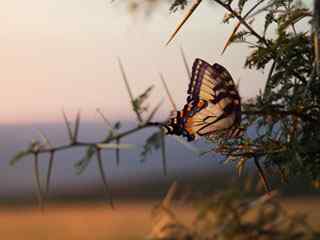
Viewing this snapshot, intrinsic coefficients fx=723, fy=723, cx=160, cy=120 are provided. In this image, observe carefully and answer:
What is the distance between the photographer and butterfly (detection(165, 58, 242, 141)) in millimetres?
1970

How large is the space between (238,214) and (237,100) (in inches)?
21.4

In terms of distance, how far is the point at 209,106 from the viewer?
79.7 inches

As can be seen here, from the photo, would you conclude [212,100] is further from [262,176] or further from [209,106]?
[262,176]

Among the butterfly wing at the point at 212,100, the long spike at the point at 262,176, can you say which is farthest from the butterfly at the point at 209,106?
the long spike at the point at 262,176

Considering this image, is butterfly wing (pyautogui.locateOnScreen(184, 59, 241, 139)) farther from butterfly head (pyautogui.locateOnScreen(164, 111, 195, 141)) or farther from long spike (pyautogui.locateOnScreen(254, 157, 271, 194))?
long spike (pyautogui.locateOnScreen(254, 157, 271, 194))

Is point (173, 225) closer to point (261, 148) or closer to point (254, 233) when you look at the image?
point (254, 233)

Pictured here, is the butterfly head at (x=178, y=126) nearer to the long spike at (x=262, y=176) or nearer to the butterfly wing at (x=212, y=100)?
the butterfly wing at (x=212, y=100)

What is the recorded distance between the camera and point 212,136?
2234mm

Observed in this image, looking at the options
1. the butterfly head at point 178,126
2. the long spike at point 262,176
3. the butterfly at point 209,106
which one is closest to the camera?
the butterfly head at point 178,126

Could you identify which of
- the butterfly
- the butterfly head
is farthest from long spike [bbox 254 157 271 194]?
the butterfly head

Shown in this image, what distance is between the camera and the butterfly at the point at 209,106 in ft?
6.46

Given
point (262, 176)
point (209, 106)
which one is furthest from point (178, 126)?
point (262, 176)

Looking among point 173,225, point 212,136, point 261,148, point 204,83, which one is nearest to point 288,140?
point 261,148

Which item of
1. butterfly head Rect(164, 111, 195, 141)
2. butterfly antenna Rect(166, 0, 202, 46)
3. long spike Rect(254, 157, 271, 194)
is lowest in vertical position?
long spike Rect(254, 157, 271, 194)
